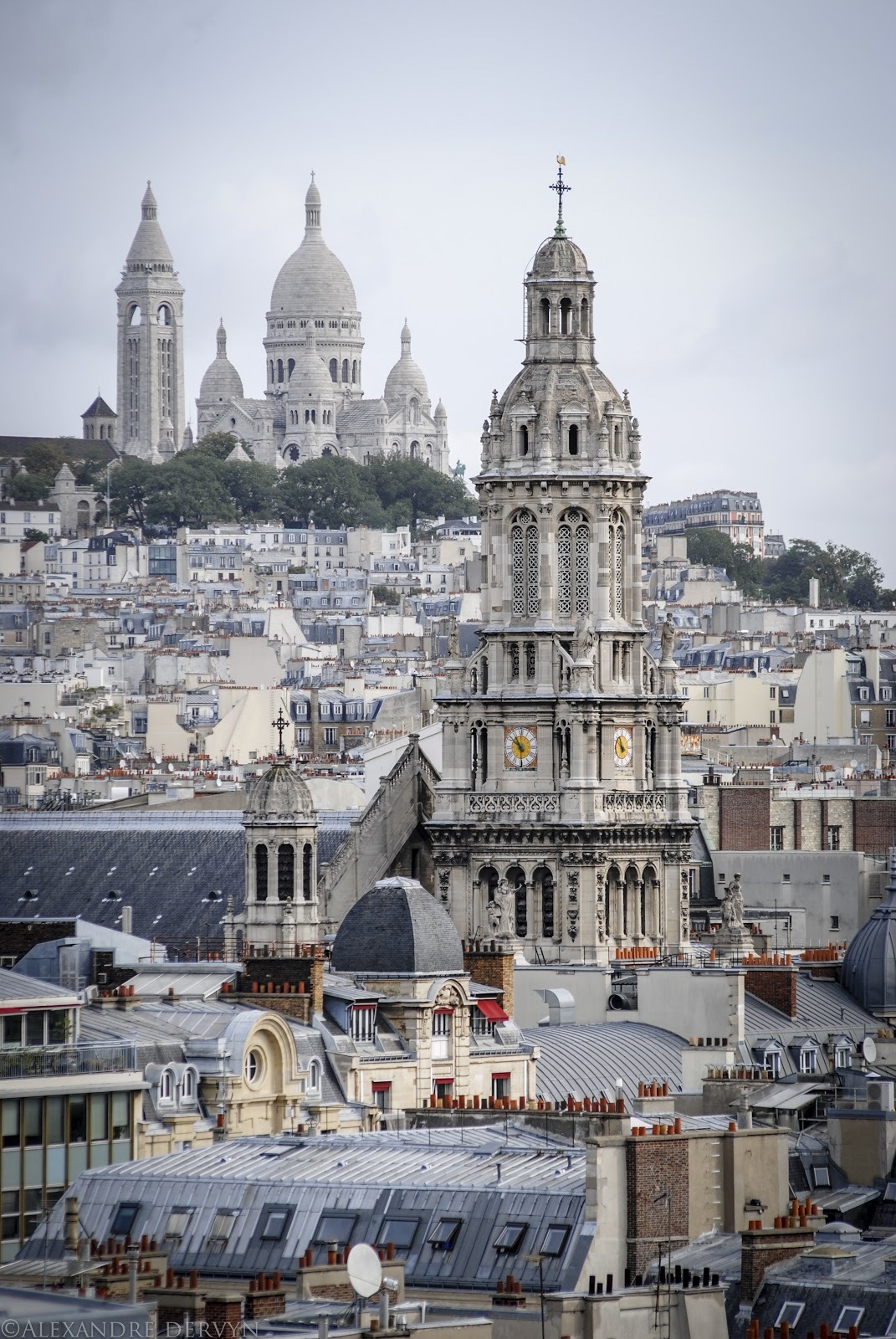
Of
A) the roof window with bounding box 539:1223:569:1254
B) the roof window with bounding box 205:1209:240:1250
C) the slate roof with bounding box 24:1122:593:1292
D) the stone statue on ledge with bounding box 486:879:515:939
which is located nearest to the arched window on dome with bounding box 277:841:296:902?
the stone statue on ledge with bounding box 486:879:515:939

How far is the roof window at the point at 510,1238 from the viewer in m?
49.0

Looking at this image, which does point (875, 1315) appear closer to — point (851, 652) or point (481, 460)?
point (481, 460)

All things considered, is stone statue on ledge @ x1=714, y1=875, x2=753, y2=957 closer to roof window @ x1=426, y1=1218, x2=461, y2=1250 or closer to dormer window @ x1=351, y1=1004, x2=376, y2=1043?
dormer window @ x1=351, y1=1004, x2=376, y2=1043

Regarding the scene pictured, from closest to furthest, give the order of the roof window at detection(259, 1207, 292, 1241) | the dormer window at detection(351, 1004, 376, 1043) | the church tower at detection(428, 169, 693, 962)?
the roof window at detection(259, 1207, 292, 1241) < the dormer window at detection(351, 1004, 376, 1043) < the church tower at detection(428, 169, 693, 962)

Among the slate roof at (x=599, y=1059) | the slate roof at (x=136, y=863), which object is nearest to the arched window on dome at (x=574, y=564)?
the slate roof at (x=136, y=863)

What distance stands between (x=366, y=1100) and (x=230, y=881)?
28.9 m

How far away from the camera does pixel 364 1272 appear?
43.1 m

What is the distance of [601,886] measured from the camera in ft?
298

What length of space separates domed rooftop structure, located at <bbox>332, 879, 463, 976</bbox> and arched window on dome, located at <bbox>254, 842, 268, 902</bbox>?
762 centimetres

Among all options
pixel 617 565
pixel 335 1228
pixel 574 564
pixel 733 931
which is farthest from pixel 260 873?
pixel 335 1228

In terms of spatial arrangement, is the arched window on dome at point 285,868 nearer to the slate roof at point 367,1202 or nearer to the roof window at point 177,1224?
the slate roof at point 367,1202

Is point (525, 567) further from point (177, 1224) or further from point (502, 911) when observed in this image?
point (177, 1224)

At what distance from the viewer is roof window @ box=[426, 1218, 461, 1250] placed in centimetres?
4953

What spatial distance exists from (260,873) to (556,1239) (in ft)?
106
